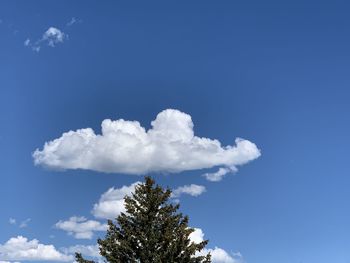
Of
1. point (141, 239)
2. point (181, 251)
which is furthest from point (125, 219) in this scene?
point (181, 251)

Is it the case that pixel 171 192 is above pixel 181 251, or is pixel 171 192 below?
above

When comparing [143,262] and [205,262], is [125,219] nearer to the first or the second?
[143,262]

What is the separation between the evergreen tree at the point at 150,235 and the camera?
3259 centimetres

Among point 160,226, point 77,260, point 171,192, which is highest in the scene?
point 171,192

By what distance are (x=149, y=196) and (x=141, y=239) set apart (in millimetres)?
2662

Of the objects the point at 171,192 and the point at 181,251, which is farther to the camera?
the point at 171,192

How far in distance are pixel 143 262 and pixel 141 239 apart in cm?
126

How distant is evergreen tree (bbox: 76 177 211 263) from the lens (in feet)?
107

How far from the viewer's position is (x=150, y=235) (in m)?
33.1

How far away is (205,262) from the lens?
32875 mm

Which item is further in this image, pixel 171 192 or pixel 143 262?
pixel 171 192

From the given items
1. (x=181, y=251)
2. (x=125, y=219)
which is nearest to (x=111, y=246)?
(x=125, y=219)

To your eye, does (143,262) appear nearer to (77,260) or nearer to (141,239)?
(141,239)

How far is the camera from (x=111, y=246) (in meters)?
33.3
